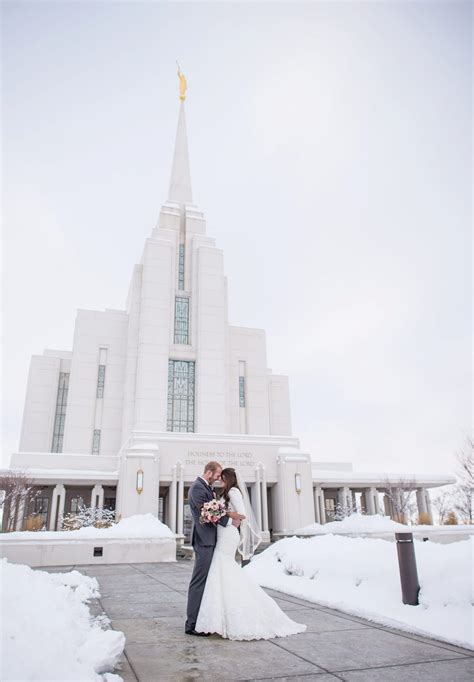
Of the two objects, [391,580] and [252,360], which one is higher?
[252,360]

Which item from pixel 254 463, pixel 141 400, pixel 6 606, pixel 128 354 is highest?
pixel 128 354

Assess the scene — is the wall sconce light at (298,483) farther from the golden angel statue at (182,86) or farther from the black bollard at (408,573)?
the golden angel statue at (182,86)

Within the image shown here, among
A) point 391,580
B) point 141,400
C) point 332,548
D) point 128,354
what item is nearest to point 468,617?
point 391,580

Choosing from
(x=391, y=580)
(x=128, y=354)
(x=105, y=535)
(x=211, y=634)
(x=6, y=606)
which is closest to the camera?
(x=6, y=606)

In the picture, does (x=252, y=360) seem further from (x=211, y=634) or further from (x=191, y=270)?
(x=211, y=634)

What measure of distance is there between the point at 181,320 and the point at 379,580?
3428cm

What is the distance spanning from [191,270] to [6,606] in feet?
130

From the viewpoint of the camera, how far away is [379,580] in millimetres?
7055

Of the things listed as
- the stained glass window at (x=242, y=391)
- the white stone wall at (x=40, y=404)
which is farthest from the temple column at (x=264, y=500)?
the white stone wall at (x=40, y=404)

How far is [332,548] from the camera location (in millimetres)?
8883

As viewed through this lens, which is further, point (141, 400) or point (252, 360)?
point (252, 360)

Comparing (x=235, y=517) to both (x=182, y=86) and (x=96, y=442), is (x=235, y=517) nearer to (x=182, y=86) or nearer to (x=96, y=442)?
(x=96, y=442)

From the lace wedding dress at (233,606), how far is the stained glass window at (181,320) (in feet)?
113

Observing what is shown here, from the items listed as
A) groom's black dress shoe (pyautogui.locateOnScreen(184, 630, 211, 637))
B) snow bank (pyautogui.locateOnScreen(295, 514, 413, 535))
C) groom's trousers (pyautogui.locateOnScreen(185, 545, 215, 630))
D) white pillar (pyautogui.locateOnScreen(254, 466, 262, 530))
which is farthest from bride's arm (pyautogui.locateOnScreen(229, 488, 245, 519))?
white pillar (pyautogui.locateOnScreen(254, 466, 262, 530))
